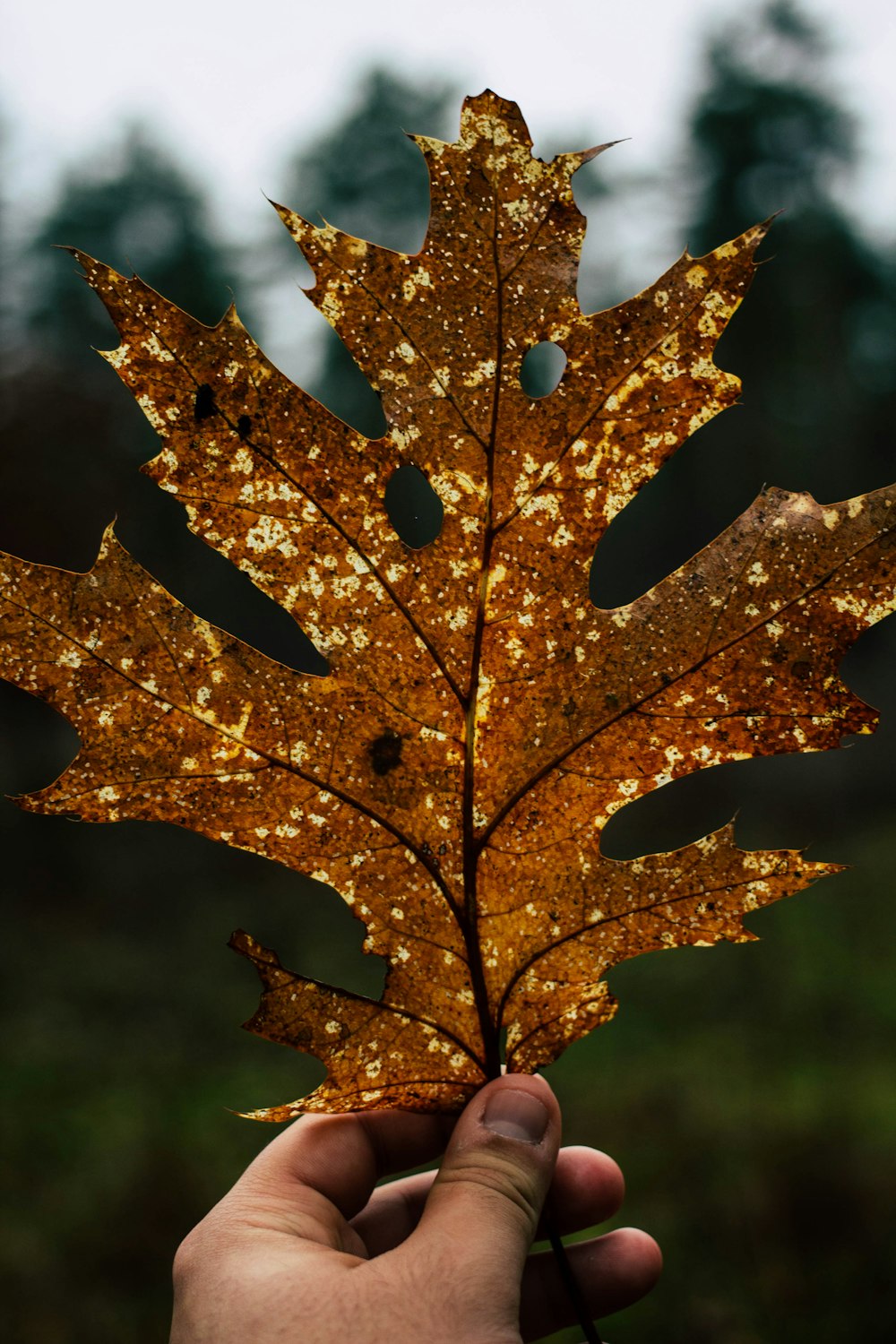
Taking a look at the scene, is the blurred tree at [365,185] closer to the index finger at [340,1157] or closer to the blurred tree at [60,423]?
the blurred tree at [60,423]

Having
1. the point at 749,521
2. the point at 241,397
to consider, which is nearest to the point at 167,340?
the point at 241,397

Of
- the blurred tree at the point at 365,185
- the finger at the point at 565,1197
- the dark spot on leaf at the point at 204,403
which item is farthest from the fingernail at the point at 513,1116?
the blurred tree at the point at 365,185

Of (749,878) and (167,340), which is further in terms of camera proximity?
(749,878)

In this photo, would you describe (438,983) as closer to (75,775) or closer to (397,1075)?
(397,1075)

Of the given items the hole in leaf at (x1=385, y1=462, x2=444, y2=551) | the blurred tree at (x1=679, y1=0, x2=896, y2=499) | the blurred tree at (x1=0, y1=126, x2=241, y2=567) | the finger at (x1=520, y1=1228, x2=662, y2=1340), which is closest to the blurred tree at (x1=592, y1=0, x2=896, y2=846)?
the blurred tree at (x1=679, y1=0, x2=896, y2=499)

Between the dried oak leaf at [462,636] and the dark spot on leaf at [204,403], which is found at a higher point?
the dark spot on leaf at [204,403]

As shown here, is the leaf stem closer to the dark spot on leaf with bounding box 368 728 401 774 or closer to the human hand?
the human hand
